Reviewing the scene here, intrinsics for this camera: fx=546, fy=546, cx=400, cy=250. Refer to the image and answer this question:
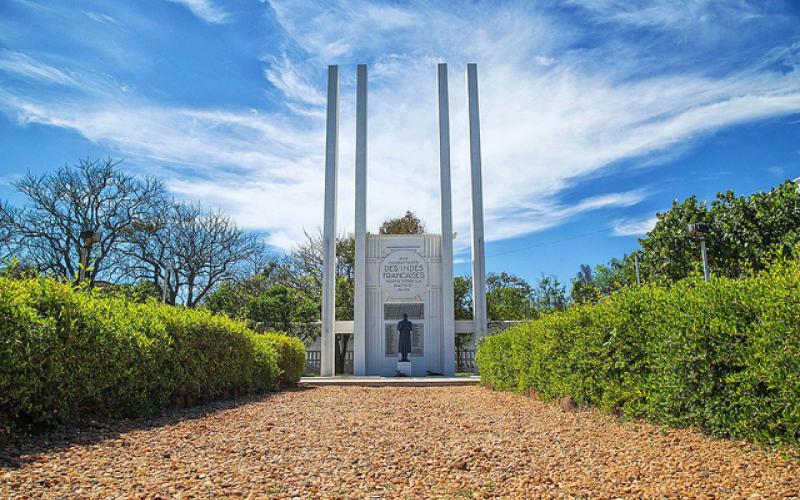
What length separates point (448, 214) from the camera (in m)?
19.0

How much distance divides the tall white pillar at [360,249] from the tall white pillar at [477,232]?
3.77 m

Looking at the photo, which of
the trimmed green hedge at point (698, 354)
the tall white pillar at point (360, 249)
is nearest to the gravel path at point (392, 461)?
the trimmed green hedge at point (698, 354)

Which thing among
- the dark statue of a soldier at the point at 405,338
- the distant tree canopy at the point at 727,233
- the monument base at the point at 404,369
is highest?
the distant tree canopy at the point at 727,233

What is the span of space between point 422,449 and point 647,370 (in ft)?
7.50

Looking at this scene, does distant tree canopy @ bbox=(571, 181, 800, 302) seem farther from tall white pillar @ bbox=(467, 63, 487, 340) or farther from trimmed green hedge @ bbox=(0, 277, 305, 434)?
trimmed green hedge @ bbox=(0, 277, 305, 434)

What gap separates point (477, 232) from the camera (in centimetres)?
1889

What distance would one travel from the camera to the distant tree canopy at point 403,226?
30.0 meters

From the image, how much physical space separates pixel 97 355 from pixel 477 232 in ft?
49.0

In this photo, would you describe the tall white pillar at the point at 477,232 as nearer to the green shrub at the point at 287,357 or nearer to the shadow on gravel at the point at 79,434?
the green shrub at the point at 287,357

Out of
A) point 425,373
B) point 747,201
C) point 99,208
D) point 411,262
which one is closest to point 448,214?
point 411,262

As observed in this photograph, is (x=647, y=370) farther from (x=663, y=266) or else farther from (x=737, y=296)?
(x=663, y=266)

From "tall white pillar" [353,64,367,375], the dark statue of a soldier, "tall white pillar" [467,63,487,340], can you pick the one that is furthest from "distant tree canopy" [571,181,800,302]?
"tall white pillar" [353,64,367,375]

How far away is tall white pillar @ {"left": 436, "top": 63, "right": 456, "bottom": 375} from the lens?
60.5 ft

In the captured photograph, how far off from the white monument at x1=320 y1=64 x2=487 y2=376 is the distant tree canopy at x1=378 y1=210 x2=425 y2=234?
421 inches
